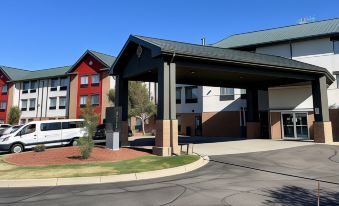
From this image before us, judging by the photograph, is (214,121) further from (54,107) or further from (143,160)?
(54,107)

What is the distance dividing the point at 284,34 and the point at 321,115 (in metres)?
12.1

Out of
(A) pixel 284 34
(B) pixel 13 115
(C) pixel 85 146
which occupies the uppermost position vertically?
(A) pixel 284 34

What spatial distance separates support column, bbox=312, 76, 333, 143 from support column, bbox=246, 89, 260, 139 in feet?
22.2

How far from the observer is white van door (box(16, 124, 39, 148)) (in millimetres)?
20188

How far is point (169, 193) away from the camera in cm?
803

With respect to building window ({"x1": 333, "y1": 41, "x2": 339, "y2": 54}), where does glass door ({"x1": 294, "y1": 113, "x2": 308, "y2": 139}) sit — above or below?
below

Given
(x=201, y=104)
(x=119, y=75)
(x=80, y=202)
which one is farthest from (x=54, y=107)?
(x=80, y=202)

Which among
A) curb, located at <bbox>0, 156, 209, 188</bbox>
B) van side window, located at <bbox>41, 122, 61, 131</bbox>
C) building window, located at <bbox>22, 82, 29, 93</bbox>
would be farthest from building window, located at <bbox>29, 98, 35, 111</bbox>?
curb, located at <bbox>0, 156, 209, 188</bbox>

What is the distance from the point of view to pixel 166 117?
15445 mm

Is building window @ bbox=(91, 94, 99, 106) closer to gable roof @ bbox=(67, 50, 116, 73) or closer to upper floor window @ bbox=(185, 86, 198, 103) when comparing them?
gable roof @ bbox=(67, 50, 116, 73)

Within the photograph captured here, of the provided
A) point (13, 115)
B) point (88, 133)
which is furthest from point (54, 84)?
point (88, 133)

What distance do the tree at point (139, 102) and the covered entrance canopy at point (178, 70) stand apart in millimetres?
13245

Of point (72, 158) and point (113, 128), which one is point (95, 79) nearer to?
point (113, 128)

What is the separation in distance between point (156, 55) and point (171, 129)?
13.9 feet
